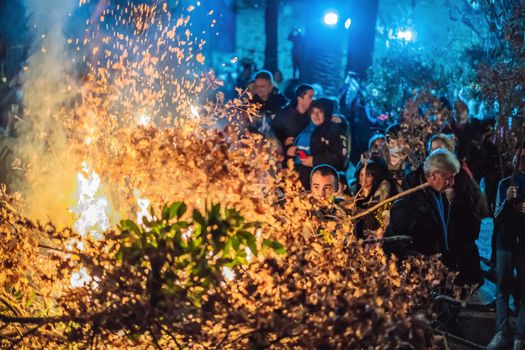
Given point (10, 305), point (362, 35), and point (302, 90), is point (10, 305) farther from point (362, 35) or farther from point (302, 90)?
point (362, 35)

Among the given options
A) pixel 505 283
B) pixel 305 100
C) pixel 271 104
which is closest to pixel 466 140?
pixel 305 100

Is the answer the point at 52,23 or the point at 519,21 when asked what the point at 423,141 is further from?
the point at 52,23

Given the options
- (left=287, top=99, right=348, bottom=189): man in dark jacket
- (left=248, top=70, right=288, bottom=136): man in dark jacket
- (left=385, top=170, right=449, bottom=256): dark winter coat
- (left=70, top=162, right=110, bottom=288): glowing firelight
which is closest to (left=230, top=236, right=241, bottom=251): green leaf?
(left=70, top=162, right=110, bottom=288): glowing firelight

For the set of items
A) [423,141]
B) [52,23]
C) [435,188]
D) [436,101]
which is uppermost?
[52,23]

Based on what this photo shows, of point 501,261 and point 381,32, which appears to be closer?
point 501,261

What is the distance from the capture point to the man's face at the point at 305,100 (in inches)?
388

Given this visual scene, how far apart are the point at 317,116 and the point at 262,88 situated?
98 cm

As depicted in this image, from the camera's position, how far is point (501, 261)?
21.8 feet

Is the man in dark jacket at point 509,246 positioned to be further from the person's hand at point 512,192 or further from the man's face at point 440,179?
the man's face at point 440,179

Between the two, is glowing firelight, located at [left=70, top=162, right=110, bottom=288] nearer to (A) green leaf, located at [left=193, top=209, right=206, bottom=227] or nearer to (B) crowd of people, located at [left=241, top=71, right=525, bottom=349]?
(B) crowd of people, located at [left=241, top=71, right=525, bottom=349]

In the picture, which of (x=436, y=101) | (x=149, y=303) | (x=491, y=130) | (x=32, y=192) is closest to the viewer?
(x=149, y=303)

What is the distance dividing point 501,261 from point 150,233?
412 cm

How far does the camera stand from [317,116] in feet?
31.1

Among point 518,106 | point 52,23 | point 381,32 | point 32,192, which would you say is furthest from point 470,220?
point 381,32
